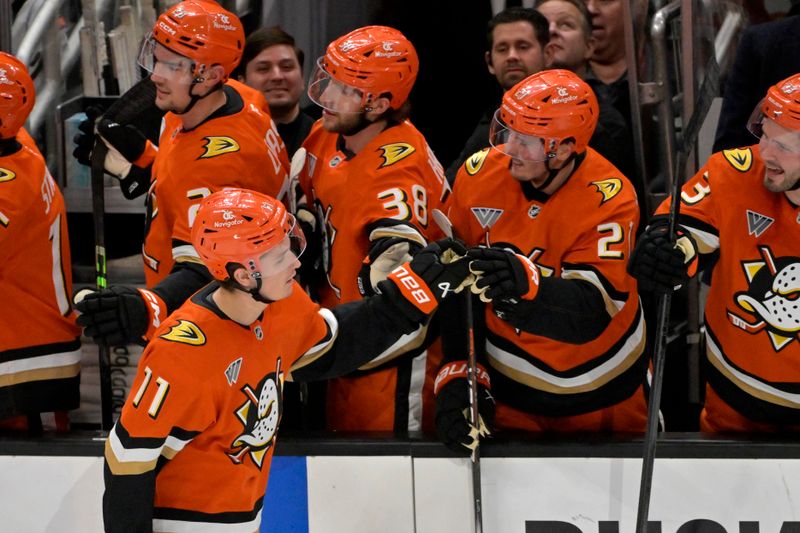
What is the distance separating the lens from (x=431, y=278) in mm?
3316

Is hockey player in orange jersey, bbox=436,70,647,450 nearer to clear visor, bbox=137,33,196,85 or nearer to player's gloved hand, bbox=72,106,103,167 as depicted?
clear visor, bbox=137,33,196,85

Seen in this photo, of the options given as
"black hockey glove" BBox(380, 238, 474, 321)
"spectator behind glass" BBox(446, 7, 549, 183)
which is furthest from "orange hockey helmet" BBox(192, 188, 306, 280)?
"spectator behind glass" BBox(446, 7, 549, 183)

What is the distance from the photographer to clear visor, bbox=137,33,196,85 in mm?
3887

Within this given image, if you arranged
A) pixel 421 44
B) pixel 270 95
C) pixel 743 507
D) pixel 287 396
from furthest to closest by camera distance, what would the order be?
pixel 421 44 < pixel 270 95 < pixel 287 396 < pixel 743 507

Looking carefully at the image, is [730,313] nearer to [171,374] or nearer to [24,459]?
[171,374]

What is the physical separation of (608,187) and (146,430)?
4.80 ft

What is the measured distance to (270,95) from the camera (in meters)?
4.63

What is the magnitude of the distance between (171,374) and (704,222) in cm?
151

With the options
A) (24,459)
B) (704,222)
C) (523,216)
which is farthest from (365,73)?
(24,459)

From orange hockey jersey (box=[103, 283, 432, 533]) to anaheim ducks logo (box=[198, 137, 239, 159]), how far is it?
0.71 m

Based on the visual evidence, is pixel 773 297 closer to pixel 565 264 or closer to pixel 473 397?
pixel 565 264

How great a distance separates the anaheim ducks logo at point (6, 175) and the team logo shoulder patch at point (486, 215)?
134 centimetres

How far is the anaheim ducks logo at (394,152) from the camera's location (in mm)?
3824

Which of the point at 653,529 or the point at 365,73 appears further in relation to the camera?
the point at 365,73
